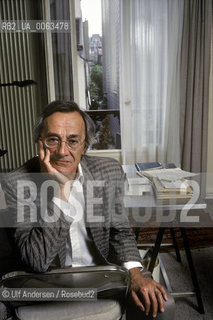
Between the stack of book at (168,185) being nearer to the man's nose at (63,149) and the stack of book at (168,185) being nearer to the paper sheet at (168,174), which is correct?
the paper sheet at (168,174)

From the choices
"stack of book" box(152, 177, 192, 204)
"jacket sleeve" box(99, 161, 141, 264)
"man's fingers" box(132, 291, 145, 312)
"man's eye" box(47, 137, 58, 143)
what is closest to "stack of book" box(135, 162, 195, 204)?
"stack of book" box(152, 177, 192, 204)

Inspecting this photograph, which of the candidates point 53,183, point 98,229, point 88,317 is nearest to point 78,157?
point 53,183

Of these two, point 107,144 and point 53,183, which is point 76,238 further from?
point 107,144

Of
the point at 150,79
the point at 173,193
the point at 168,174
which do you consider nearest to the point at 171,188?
the point at 173,193

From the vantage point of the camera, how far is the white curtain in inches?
114

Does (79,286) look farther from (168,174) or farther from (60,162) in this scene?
(168,174)

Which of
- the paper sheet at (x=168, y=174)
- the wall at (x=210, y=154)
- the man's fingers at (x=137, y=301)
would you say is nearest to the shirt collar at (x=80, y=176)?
the man's fingers at (x=137, y=301)

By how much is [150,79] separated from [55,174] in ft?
7.46

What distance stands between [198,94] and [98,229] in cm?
227

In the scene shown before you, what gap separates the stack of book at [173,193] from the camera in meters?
1.41

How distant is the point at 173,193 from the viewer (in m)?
1.44

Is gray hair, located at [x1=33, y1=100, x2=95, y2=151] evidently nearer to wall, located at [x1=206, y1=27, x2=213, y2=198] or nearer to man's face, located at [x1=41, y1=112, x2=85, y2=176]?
man's face, located at [x1=41, y1=112, x2=85, y2=176]

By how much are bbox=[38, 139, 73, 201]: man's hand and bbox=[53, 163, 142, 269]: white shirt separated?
8cm

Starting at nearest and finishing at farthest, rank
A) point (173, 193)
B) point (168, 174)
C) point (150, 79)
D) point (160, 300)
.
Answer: point (160, 300) < point (173, 193) < point (168, 174) < point (150, 79)
